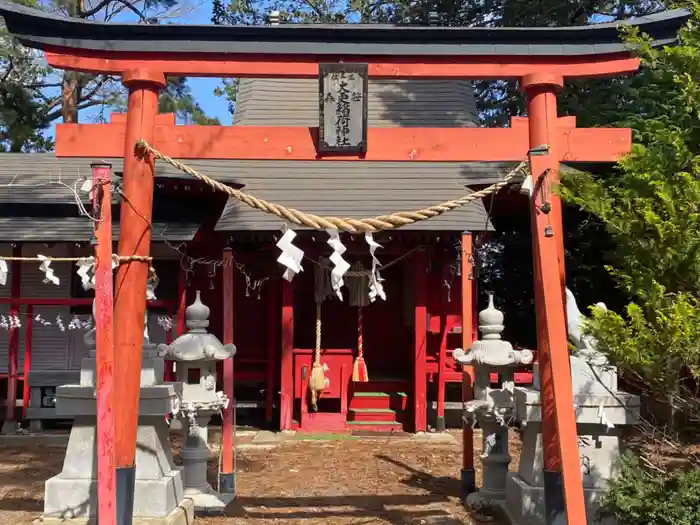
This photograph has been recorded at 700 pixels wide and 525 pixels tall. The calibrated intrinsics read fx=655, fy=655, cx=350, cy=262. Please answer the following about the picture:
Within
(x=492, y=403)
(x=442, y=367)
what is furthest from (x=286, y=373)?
(x=492, y=403)

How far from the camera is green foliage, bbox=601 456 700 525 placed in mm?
3748

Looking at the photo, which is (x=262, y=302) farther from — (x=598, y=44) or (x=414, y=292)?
(x=598, y=44)

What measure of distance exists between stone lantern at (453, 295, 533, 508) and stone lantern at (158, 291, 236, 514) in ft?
7.60

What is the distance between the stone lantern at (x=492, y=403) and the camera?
6.02 meters

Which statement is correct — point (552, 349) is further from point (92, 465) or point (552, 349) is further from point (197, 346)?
point (92, 465)

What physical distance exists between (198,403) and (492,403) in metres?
2.66

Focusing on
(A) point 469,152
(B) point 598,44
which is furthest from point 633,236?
(B) point 598,44

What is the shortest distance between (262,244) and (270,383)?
227 centimetres

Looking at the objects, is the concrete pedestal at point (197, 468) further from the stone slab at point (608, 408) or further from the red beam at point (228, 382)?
the stone slab at point (608, 408)

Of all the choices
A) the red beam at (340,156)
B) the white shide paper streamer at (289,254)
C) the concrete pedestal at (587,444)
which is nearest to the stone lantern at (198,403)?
the red beam at (340,156)

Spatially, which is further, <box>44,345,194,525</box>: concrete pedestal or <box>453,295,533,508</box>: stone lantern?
<box>453,295,533,508</box>: stone lantern

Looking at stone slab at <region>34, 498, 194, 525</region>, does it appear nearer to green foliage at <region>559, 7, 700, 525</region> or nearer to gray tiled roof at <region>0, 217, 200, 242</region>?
green foliage at <region>559, 7, 700, 525</region>

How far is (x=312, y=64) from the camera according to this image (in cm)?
505

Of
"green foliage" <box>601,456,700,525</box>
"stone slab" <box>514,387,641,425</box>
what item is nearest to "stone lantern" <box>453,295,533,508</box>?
"stone slab" <box>514,387,641,425</box>
